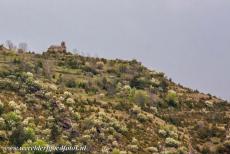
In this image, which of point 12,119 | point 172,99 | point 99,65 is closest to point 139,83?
point 172,99

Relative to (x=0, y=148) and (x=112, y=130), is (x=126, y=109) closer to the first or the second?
(x=112, y=130)

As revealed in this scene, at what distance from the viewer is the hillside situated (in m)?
100

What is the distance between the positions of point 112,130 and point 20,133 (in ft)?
60.7

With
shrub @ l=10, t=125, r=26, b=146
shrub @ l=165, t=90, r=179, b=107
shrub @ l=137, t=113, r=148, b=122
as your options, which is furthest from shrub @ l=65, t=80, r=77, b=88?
shrub @ l=10, t=125, r=26, b=146

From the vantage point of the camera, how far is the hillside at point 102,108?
100312 mm

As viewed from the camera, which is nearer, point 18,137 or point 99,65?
point 18,137

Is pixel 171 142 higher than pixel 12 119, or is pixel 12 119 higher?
pixel 12 119

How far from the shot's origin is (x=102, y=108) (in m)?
117

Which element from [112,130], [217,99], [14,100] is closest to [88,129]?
[112,130]

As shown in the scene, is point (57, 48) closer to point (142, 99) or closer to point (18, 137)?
point (142, 99)

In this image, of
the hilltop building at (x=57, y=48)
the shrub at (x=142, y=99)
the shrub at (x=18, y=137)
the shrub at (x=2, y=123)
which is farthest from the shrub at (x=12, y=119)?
the hilltop building at (x=57, y=48)

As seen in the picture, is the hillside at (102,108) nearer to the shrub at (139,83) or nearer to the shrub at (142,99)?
the shrub at (139,83)

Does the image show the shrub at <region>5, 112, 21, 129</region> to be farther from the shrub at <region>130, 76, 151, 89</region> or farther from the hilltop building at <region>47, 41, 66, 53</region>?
the hilltop building at <region>47, 41, 66, 53</region>

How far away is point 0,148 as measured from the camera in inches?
3430
